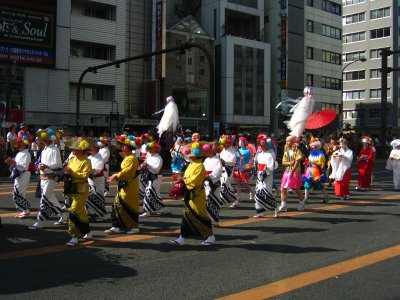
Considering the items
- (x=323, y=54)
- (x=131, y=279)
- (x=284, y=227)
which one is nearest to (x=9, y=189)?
(x=284, y=227)

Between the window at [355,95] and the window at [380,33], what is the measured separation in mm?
8033

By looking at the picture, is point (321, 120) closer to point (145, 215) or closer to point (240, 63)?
point (145, 215)

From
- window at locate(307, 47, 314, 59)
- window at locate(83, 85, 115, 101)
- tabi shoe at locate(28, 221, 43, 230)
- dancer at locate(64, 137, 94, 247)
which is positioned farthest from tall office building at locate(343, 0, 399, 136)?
dancer at locate(64, 137, 94, 247)

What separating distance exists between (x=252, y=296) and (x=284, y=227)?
4.28 metres

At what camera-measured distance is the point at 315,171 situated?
42.1 feet

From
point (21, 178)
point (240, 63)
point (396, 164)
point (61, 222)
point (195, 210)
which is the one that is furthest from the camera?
point (240, 63)

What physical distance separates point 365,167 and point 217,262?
10.8 m

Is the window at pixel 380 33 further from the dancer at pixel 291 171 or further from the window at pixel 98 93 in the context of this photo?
the dancer at pixel 291 171

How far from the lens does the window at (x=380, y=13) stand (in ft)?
231

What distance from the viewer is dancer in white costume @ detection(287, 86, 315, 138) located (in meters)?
12.4

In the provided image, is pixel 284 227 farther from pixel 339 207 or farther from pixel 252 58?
pixel 252 58

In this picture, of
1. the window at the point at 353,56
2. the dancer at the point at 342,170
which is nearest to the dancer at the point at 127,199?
the dancer at the point at 342,170

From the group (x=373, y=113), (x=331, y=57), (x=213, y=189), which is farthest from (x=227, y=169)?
(x=373, y=113)

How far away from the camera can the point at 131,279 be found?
5977 mm
